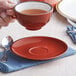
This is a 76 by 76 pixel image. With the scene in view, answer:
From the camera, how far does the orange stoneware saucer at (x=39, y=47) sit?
837 millimetres

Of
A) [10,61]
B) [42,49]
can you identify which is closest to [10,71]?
[10,61]

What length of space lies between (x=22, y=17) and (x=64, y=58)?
0.19 meters

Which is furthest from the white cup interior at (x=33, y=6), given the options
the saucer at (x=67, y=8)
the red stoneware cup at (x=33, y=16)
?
the saucer at (x=67, y=8)

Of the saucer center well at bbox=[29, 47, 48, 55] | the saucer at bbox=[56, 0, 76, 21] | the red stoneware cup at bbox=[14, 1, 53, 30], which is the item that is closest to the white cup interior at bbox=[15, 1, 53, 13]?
the red stoneware cup at bbox=[14, 1, 53, 30]

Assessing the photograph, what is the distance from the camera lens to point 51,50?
0.87m

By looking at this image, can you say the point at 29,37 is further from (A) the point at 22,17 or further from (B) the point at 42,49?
(A) the point at 22,17

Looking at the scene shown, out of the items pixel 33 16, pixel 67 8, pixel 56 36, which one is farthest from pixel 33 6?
pixel 67 8

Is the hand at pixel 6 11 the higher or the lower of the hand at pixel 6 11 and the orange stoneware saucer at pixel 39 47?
the higher

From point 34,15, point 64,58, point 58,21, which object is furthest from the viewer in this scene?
point 58,21

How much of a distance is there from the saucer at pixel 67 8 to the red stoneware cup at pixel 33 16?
312mm

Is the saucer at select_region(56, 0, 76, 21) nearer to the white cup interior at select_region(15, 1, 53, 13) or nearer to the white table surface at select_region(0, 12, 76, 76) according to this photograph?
the white table surface at select_region(0, 12, 76, 76)

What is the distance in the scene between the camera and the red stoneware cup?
750 millimetres

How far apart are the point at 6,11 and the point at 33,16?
0.14 metres

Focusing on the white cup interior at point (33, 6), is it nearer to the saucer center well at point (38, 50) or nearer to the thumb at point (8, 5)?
the thumb at point (8, 5)
